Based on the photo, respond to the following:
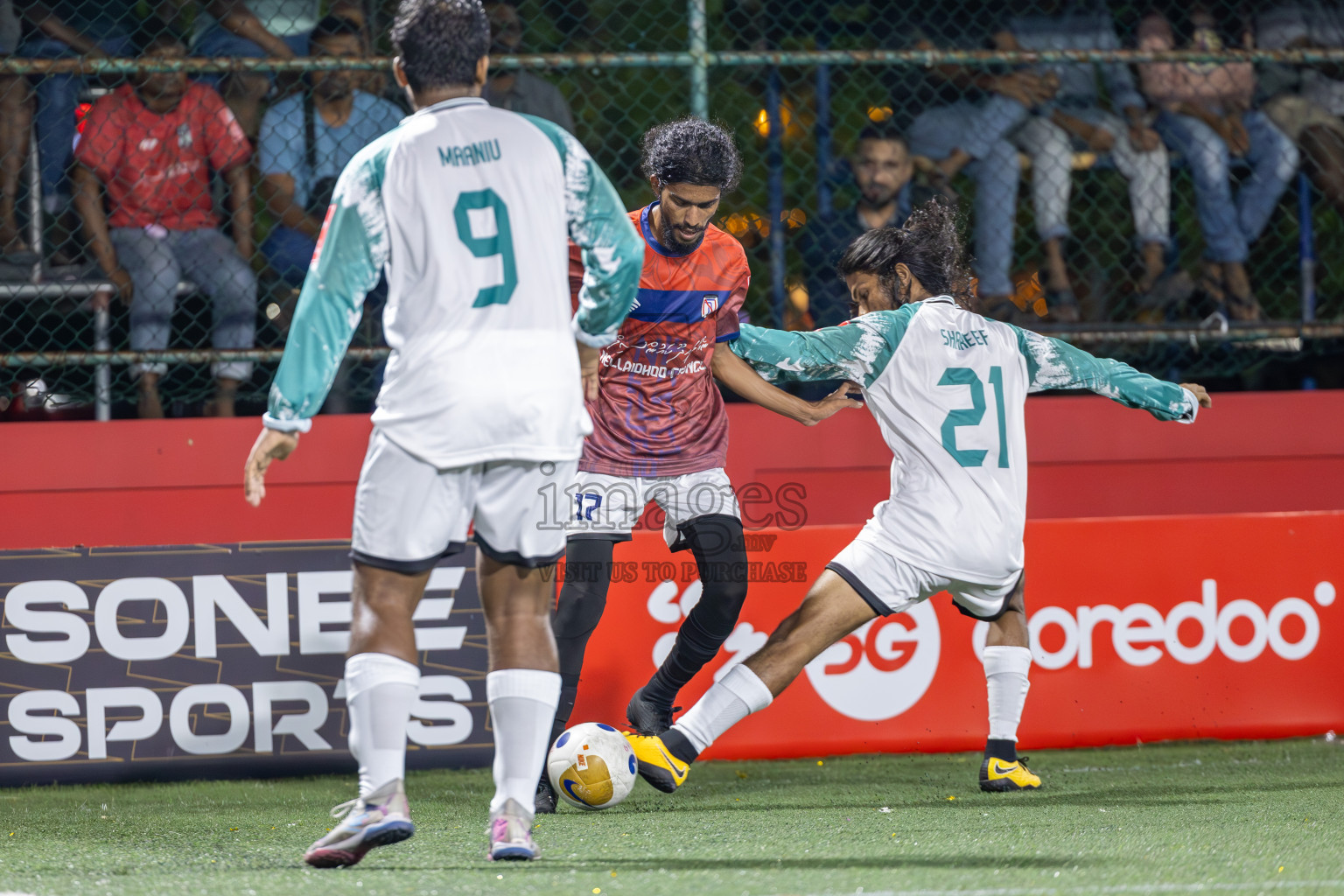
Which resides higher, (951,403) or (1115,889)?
(951,403)

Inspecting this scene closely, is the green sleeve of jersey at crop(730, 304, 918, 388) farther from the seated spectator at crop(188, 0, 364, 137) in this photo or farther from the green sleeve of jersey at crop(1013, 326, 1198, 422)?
the seated spectator at crop(188, 0, 364, 137)

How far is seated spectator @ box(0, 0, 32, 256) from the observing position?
545 cm

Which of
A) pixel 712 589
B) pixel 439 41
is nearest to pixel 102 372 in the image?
pixel 712 589

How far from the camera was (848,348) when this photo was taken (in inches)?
158

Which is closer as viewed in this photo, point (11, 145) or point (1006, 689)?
point (1006, 689)

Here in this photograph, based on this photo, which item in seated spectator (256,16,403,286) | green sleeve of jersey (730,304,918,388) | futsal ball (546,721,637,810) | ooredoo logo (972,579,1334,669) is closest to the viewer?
futsal ball (546,721,637,810)

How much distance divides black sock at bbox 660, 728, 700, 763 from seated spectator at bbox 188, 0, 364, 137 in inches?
126

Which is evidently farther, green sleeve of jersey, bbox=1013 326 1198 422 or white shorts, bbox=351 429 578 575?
green sleeve of jersey, bbox=1013 326 1198 422

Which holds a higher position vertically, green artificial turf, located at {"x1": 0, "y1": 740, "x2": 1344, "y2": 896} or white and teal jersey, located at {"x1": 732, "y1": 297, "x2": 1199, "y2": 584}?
white and teal jersey, located at {"x1": 732, "y1": 297, "x2": 1199, "y2": 584}

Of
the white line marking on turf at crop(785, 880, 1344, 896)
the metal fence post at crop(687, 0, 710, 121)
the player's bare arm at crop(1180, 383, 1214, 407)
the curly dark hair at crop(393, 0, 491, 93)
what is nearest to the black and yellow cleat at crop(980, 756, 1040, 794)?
the player's bare arm at crop(1180, 383, 1214, 407)

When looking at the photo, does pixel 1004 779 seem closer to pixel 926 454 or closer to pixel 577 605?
pixel 926 454

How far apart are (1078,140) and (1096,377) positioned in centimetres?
273

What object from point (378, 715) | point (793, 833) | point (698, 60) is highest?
point (698, 60)

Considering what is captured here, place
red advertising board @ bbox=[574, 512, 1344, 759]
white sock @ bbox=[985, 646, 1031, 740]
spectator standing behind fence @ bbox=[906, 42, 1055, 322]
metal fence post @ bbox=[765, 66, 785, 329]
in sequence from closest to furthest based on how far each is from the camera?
white sock @ bbox=[985, 646, 1031, 740] < red advertising board @ bbox=[574, 512, 1344, 759] < metal fence post @ bbox=[765, 66, 785, 329] < spectator standing behind fence @ bbox=[906, 42, 1055, 322]
